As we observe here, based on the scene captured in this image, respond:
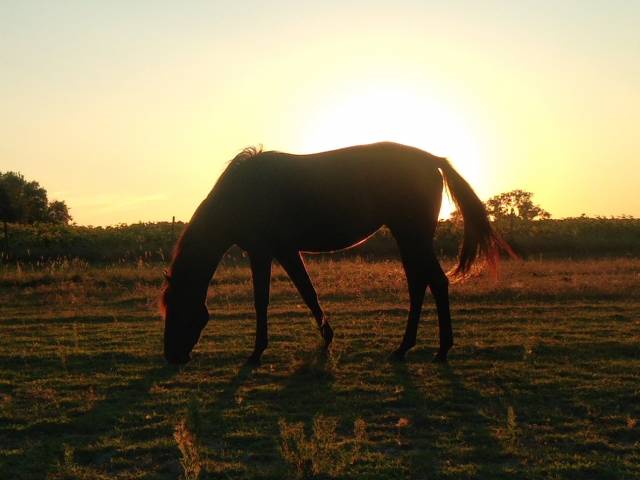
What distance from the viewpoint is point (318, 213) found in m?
8.02

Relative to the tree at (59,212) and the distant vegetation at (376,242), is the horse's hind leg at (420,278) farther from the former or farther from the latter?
the tree at (59,212)

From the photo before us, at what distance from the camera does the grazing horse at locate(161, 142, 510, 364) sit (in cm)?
785

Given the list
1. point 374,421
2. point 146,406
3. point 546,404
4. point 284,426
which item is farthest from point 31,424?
point 546,404

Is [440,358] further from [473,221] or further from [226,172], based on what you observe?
[226,172]

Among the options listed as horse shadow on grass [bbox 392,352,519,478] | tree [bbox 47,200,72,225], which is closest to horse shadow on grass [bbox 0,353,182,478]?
horse shadow on grass [bbox 392,352,519,478]

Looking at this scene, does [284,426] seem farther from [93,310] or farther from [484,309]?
[93,310]

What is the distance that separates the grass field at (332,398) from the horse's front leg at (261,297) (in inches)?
10.3

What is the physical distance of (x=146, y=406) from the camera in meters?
6.01

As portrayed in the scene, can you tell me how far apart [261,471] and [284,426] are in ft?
2.74

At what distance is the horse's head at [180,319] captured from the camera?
24.8 ft

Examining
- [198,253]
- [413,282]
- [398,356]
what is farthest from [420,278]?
[198,253]

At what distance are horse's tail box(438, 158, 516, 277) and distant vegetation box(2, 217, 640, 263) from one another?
717 inches

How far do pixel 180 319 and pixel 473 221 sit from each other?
3548 millimetres

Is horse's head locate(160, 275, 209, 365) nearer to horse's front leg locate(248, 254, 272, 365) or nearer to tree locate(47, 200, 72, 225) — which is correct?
horse's front leg locate(248, 254, 272, 365)
